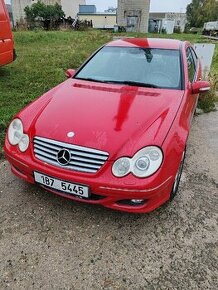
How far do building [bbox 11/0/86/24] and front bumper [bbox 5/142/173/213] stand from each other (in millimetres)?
40888

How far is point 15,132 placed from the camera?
2775 mm

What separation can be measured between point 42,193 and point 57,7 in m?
37.2

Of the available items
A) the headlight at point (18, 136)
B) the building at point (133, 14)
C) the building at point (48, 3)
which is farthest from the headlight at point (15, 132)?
the building at point (48, 3)

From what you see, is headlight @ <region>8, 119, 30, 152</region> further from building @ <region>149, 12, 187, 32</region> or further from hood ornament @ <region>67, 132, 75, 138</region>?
building @ <region>149, 12, 187, 32</region>

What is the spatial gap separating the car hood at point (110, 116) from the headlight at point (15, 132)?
0.15 meters

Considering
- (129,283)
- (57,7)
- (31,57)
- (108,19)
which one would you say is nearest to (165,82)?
(129,283)

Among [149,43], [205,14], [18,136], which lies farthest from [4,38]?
[205,14]

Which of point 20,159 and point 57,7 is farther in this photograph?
point 57,7

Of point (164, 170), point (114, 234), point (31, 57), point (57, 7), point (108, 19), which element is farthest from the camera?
point (108, 19)

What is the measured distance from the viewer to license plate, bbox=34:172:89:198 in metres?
2.37

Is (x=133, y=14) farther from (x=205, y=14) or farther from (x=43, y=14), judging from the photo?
(x=205, y=14)

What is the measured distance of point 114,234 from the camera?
2.54m

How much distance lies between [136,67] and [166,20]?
130 ft

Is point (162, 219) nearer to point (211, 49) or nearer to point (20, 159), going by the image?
point (20, 159)
